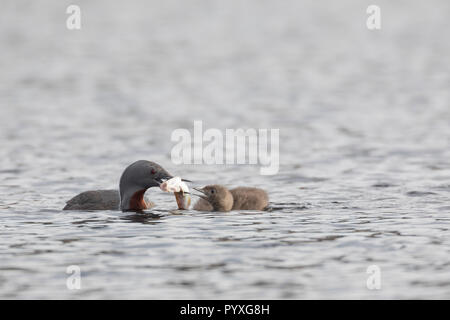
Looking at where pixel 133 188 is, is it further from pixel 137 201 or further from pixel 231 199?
pixel 231 199

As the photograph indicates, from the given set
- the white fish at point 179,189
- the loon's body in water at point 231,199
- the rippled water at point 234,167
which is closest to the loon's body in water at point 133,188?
the white fish at point 179,189

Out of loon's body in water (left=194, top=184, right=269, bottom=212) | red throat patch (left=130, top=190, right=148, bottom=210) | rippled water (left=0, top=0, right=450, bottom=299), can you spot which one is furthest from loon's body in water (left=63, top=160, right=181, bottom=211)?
loon's body in water (left=194, top=184, right=269, bottom=212)

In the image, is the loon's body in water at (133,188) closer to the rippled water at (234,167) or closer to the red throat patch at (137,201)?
the red throat patch at (137,201)

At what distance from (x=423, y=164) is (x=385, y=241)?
618 cm

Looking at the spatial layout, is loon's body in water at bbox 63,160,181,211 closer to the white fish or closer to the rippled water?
the white fish

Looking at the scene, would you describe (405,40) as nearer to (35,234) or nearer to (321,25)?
(321,25)

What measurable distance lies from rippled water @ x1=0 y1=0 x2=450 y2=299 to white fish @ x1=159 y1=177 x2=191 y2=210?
344 millimetres

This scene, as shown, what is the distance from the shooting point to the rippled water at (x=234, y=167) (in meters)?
11.1

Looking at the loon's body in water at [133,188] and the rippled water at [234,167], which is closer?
the rippled water at [234,167]

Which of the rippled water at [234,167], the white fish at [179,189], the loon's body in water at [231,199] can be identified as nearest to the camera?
the rippled water at [234,167]

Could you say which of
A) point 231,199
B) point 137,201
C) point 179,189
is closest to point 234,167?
point 231,199

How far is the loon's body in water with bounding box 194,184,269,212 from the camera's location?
14.8m

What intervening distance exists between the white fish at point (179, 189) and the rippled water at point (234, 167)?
34 cm
